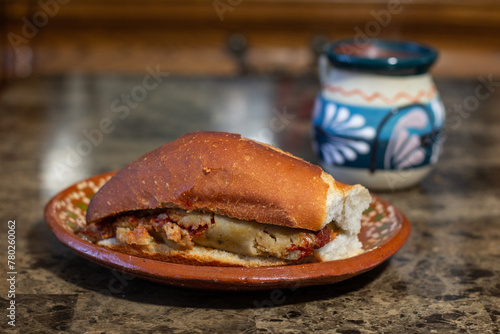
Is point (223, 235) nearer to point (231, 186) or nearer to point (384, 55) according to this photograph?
point (231, 186)

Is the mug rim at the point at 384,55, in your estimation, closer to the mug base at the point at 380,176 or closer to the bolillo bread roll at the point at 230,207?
the mug base at the point at 380,176

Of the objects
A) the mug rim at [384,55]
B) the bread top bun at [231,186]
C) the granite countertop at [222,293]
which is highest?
the mug rim at [384,55]

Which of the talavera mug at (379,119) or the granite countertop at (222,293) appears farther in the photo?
the talavera mug at (379,119)

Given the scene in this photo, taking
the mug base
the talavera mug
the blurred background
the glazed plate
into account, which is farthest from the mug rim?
the blurred background

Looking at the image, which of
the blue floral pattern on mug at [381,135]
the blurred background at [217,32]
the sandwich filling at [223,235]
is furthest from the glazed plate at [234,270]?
the blurred background at [217,32]

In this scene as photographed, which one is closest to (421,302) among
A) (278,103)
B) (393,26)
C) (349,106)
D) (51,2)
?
(349,106)

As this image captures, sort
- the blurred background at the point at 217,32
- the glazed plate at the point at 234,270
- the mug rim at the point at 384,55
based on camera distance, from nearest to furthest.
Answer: the glazed plate at the point at 234,270 < the mug rim at the point at 384,55 < the blurred background at the point at 217,32

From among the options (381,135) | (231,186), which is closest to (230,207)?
(231,186)
